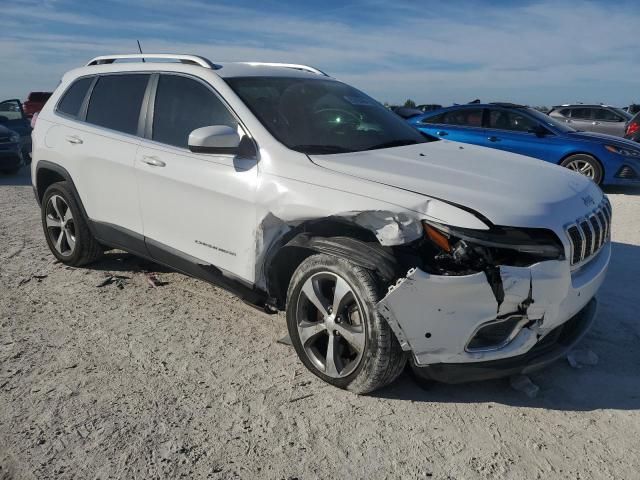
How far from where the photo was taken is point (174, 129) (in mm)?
3879

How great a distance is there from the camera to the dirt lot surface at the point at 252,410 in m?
2.51

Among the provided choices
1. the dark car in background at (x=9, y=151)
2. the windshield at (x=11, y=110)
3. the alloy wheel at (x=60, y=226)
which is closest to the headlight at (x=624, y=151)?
the alloy wheel at (x=60, y=226)

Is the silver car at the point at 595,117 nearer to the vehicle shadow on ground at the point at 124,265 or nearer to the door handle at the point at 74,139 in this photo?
the vehicle shadow on ground at the point at 124,265

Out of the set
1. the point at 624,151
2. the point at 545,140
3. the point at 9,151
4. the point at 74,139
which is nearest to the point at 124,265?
the point at 74,139

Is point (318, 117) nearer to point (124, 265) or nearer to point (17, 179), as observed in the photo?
point (124, 265)

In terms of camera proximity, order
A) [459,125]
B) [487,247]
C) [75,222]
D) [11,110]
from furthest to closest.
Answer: [11,110] → [459,125] → [75,222] → [487,247]

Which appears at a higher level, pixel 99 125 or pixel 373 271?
pixel 99 125

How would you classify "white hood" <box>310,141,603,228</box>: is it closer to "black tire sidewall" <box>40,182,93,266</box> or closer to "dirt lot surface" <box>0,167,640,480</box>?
"dirt lot surface" <box>0,167,640,480</box>

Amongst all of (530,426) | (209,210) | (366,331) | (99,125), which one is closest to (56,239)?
(99,125)

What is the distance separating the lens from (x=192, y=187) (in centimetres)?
361

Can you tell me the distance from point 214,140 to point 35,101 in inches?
841

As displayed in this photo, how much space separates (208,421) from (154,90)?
2489mm

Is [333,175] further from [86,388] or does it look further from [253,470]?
[86,388]

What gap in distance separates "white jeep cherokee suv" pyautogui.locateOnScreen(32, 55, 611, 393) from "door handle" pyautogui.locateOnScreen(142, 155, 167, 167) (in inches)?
0.4
